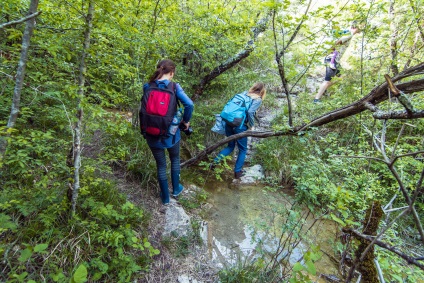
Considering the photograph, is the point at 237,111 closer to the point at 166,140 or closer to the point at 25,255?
the point at 166,140

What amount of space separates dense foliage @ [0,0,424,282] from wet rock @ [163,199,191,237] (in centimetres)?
38

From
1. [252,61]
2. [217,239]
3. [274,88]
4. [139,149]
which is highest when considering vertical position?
[252,61]

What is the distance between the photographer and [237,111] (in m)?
4.30

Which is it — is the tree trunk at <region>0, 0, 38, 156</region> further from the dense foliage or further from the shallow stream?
the shallow stream

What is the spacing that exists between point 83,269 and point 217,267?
1.63 m

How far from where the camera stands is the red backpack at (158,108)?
278 cm

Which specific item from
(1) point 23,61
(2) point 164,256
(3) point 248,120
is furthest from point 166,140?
(3) point 248,120

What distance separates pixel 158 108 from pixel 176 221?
5.37 ft

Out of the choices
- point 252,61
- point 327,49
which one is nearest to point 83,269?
point 327,49

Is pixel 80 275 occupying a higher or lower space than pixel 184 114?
lower

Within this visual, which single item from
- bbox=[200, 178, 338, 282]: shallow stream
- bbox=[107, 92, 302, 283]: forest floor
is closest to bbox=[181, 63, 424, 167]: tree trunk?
bbox=[200, 178, 338, 282]: shallow stream

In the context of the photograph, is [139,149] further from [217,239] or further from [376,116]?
[376,116]

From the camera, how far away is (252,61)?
776 cm

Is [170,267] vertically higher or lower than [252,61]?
lower
